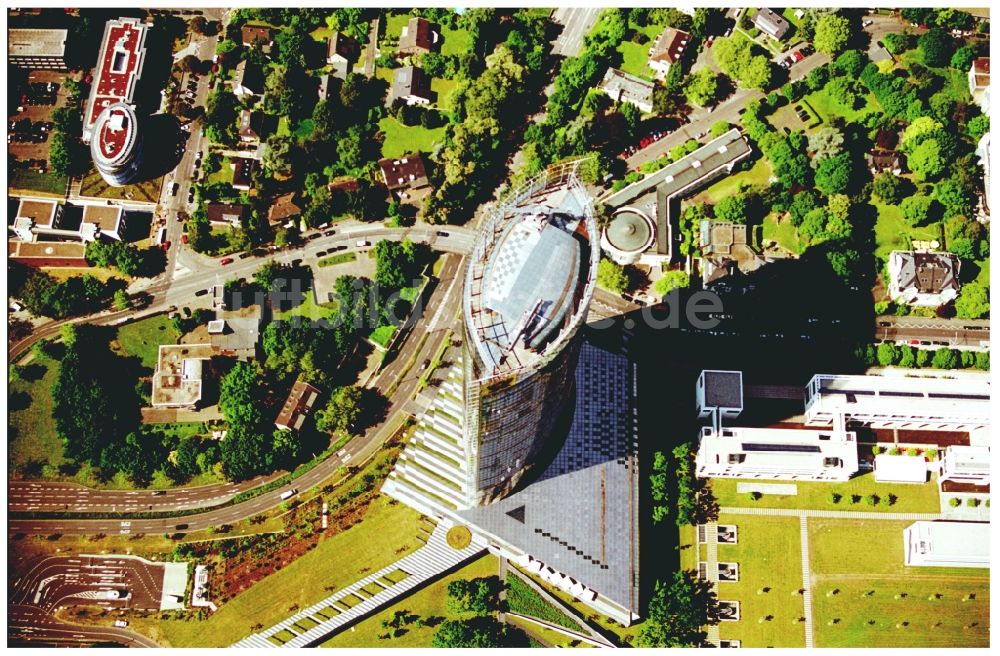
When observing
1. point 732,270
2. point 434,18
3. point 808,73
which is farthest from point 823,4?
point 434,18

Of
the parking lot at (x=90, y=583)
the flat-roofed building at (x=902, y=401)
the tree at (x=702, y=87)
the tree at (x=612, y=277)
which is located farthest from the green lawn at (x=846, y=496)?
the parking lot at (x=90, y=583)

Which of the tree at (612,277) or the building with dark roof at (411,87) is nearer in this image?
the tree at (612,277)

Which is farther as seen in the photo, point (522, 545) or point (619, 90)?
point (619, 90)

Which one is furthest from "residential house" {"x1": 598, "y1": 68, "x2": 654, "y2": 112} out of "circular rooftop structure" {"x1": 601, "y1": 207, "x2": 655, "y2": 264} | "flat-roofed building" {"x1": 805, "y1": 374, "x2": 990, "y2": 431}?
"flat-roofed building" {"x1": 805, "y1": 374, "x2": 990, "y2": 431}

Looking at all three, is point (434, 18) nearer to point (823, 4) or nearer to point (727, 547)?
point (823, 4)

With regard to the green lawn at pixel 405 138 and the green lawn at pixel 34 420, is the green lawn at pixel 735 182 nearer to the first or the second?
the green lawn at pixel 405 138

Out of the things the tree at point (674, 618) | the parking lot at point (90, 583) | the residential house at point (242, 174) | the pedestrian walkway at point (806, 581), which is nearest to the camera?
the tree at point (674, 618)

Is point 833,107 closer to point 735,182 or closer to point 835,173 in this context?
point 835,173
